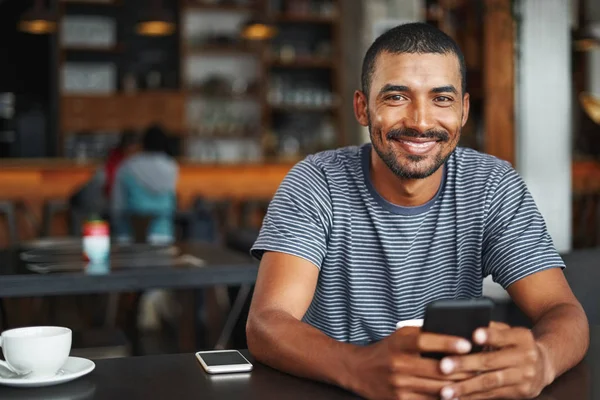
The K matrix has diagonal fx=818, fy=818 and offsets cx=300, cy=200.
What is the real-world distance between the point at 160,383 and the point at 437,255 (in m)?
0.64

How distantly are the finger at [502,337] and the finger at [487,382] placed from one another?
0.04 meters

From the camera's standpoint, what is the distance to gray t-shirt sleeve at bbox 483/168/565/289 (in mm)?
1463

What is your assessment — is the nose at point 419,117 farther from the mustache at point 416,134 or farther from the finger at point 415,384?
the finger at point 415,384

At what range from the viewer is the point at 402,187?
1516mm

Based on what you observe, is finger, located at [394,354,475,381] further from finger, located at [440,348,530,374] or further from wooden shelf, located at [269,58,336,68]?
wooden shelf, located at [269,58,336,68]

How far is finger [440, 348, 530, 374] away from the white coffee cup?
1.66ft

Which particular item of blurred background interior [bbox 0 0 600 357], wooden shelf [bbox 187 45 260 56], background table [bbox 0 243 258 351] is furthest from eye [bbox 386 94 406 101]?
wooden shelf [bbox 187 45 260 56]

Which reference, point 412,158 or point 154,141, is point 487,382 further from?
point 154,141

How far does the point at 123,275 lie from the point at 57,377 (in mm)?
1168

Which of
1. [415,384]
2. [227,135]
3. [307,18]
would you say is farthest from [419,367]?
[307,18]

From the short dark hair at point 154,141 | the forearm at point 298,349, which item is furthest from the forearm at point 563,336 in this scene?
the short dark hair at point 154,141

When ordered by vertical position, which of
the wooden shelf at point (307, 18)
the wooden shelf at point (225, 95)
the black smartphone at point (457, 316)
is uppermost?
the wooden shelf at point (307, 18)

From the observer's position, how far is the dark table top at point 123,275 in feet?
7.04

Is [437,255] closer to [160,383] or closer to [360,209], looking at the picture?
[360,209]
